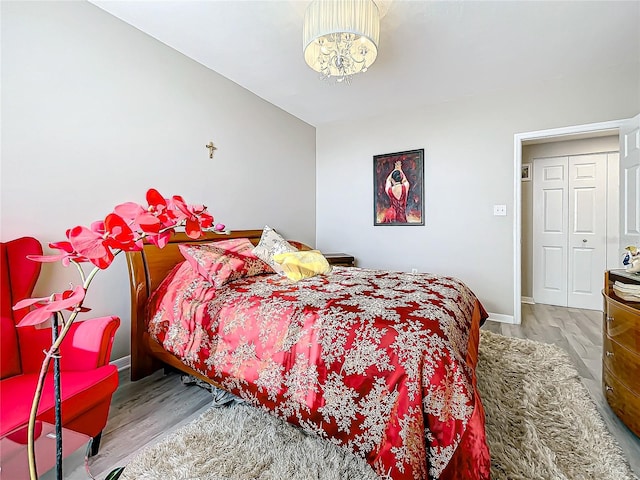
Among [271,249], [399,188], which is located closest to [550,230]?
[399,188]

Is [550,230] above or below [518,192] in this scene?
below

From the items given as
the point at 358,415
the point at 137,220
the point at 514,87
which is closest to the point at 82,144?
the point at 137,220

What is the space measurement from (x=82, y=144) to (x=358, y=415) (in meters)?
2.37

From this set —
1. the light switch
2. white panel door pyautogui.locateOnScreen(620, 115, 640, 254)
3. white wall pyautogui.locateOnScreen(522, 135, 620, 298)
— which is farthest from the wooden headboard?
white wall pyautogui.locateOnScreen(522, 135, 620, 298)

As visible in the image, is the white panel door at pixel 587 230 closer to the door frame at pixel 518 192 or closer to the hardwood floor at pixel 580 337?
the hardwood floor at pixel 580 337

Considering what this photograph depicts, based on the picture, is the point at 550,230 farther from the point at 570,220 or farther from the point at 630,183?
the point at 630,183

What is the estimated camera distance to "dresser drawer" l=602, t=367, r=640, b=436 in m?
1.46

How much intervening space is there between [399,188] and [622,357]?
2688mm

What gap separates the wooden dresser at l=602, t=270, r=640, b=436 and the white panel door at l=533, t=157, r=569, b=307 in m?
2.65

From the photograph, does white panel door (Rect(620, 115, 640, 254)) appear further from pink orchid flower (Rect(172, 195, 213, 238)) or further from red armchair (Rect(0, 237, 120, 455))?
red armchair (Rect(0, 237, 120, 455))

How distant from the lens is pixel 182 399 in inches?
73.4

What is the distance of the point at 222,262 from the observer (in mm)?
2041

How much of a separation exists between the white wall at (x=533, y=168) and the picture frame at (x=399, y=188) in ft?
5.81

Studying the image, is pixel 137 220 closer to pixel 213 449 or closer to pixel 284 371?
pixel 284 371
